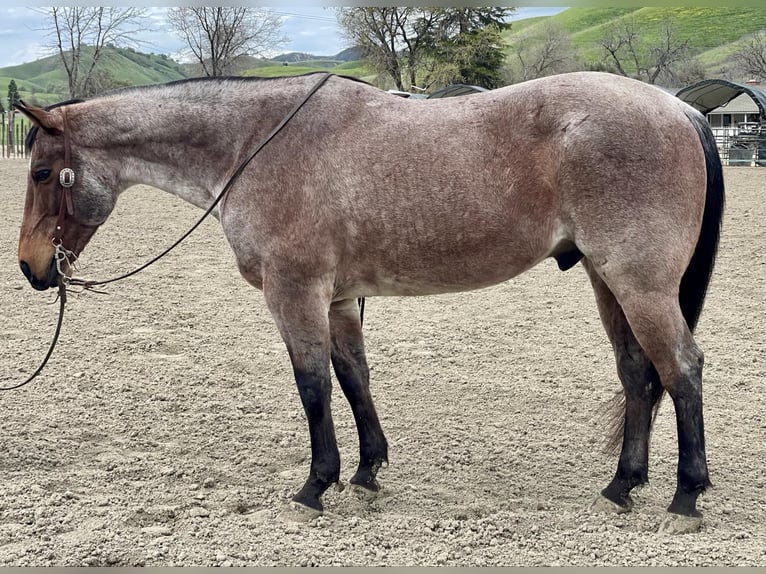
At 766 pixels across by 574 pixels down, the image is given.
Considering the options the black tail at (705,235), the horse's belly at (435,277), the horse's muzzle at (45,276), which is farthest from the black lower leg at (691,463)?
the horse's muzzle at (45,276)

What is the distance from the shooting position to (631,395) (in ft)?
12.0

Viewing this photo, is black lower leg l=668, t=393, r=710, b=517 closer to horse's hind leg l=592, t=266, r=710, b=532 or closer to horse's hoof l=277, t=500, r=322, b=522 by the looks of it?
horse's hind leg l=592, t=266, r=710, b=532

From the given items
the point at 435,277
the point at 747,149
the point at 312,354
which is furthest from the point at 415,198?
the point at 747,149

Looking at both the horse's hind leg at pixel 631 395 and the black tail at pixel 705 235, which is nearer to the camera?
the black tail at pixel 705 235

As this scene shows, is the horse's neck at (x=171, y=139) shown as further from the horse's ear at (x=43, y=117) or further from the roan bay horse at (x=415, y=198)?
the horse's ear at (x=43, y=117)

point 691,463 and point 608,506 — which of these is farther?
point 608,506

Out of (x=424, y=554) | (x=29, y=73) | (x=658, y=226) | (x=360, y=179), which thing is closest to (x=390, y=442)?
(x=424, y=554)

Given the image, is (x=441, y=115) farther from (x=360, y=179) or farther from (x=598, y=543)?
(x=598, y=543)

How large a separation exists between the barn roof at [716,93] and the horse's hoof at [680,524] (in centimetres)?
2186

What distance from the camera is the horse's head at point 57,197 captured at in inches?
141

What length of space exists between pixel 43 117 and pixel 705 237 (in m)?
3.29

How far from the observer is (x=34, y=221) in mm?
3641

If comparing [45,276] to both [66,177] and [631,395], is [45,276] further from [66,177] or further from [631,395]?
[631,395]

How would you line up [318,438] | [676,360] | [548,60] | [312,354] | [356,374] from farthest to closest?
[548,60], [356,374], [318,438], [312,354], [676,360]
